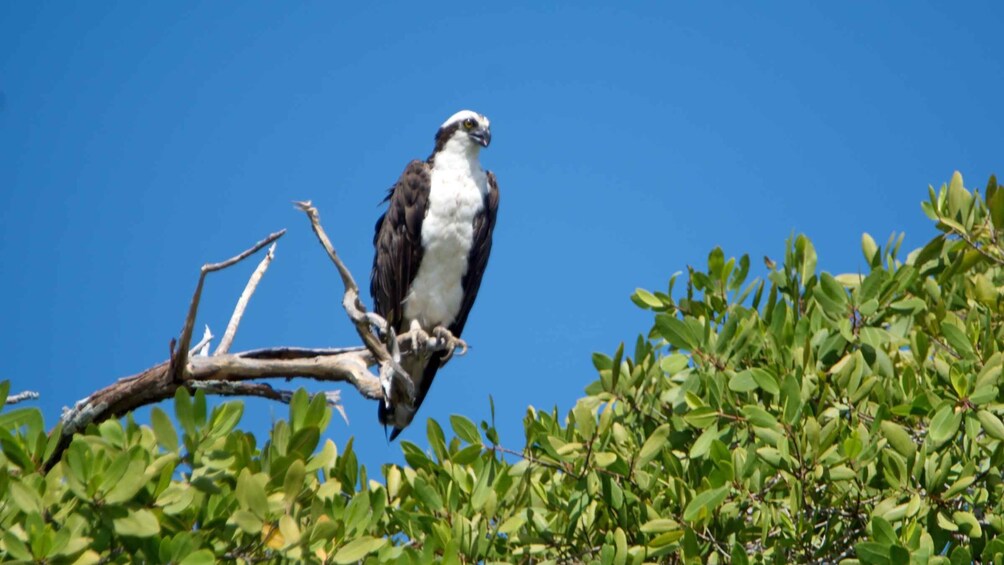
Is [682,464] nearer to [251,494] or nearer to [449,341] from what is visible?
[251,494]

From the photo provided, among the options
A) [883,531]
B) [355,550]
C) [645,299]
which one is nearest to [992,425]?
[883,531]

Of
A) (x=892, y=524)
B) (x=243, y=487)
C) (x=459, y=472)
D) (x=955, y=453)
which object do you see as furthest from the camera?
(x=459, y=472)

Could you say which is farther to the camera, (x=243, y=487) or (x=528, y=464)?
(x=528, y=464)

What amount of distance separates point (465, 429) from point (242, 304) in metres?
1.74

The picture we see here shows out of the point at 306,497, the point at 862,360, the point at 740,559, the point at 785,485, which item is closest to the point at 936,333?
the point at 862,360

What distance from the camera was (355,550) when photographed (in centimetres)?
337

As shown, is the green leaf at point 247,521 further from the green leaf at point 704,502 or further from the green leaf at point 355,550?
the green leaf at point 704,502

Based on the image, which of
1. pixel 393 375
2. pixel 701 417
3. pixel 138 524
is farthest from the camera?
pixel 393 375

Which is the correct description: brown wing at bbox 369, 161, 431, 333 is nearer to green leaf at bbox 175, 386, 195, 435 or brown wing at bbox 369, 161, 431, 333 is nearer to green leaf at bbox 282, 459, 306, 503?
green leaf at bbox 175, 386, 195, 435

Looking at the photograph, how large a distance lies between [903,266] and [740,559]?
1.32 metres

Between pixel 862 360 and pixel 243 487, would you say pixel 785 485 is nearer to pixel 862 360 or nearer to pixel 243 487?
pixel 862 360

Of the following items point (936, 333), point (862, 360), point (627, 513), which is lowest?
point (627, 513)

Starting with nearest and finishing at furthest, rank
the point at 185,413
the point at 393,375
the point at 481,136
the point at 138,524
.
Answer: the point at 138,524
the point at 185,413
the point at 393,375
the point at 481,136

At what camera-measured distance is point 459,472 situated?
405 cm
